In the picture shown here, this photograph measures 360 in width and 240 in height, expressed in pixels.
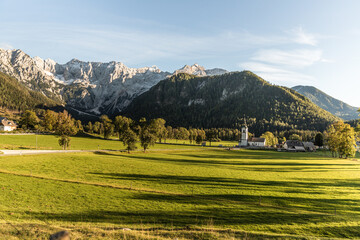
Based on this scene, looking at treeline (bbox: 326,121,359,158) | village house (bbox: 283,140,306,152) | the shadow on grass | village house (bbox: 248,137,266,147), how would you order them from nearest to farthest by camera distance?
the shadow on grass < treeline (bbox: 326,121,359,158) < village house (bbox: 283,140,306,152) < village house (bbox: 248,137,266,147)

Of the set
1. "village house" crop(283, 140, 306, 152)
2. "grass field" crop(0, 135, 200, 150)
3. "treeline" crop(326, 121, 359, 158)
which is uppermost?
"treeline" crop(326, 121, 359, 158)

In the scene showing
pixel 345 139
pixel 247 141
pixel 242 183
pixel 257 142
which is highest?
pixel 345 139

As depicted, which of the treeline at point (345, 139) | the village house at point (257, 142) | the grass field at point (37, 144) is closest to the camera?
the grass field at point (37, 144)

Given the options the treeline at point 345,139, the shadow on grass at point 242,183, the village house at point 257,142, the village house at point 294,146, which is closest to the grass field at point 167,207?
the shadow on grass at point 242,183

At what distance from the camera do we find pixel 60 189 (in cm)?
2823

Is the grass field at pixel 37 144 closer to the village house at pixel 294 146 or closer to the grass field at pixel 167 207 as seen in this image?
the grass field at pixel 167 207

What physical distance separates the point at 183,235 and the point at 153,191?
15.1m

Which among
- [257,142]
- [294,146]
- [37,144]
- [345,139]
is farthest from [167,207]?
[257,142]

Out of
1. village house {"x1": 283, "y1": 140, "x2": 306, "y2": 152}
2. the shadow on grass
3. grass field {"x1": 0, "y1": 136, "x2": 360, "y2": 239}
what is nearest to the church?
village house {"x1": 283, "y1": 140, "x2": 306, "y2": 152}

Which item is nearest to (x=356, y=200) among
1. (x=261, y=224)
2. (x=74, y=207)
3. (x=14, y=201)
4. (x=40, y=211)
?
(x=261, y=224)

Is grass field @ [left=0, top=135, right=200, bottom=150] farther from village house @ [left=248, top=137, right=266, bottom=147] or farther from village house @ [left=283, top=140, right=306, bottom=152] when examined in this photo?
village house @ [left=283, top=140, right=306, bottom=152]

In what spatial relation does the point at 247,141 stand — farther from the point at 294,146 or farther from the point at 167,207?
the point at 167,207

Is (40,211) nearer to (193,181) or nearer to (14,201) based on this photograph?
(14,201)

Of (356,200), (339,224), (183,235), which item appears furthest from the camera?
(356,200)
